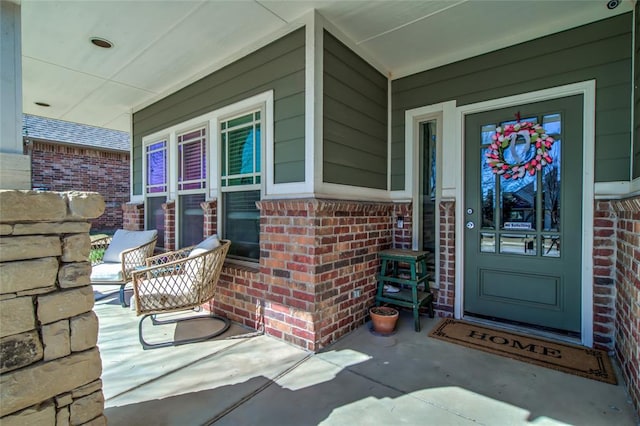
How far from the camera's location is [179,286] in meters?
2.83

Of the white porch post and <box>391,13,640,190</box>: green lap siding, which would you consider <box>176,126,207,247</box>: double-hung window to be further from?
<box>391,13,640,190</box>: green lap siding

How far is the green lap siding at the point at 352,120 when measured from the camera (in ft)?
9.03

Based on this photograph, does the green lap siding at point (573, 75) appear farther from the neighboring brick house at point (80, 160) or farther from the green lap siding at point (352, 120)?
the neighboring brick house at point (80, 160)

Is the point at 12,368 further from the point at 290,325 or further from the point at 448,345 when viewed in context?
the point at 448,345

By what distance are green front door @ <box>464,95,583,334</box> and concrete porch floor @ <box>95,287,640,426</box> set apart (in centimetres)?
74

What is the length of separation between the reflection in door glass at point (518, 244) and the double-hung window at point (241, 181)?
2.43 metres

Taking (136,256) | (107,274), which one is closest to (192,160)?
(136,256)

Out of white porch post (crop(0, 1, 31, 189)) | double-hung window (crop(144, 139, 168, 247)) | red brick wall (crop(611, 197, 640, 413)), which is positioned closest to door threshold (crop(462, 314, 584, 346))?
red brick wall (crop(611, 197, 640, 413))

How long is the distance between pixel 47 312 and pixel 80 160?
1076cm

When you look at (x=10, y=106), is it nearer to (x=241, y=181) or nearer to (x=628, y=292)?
(x=241, y=181)

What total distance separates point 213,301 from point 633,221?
3.67 m

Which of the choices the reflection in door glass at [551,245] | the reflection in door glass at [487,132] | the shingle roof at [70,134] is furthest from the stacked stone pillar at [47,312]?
the shingle roof at [70,134]

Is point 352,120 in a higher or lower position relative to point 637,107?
higher

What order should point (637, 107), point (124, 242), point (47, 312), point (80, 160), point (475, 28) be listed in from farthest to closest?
point (80, 160) → point (124, 242) → point (475, 28) → point (637, 107) → point (47, 312)
